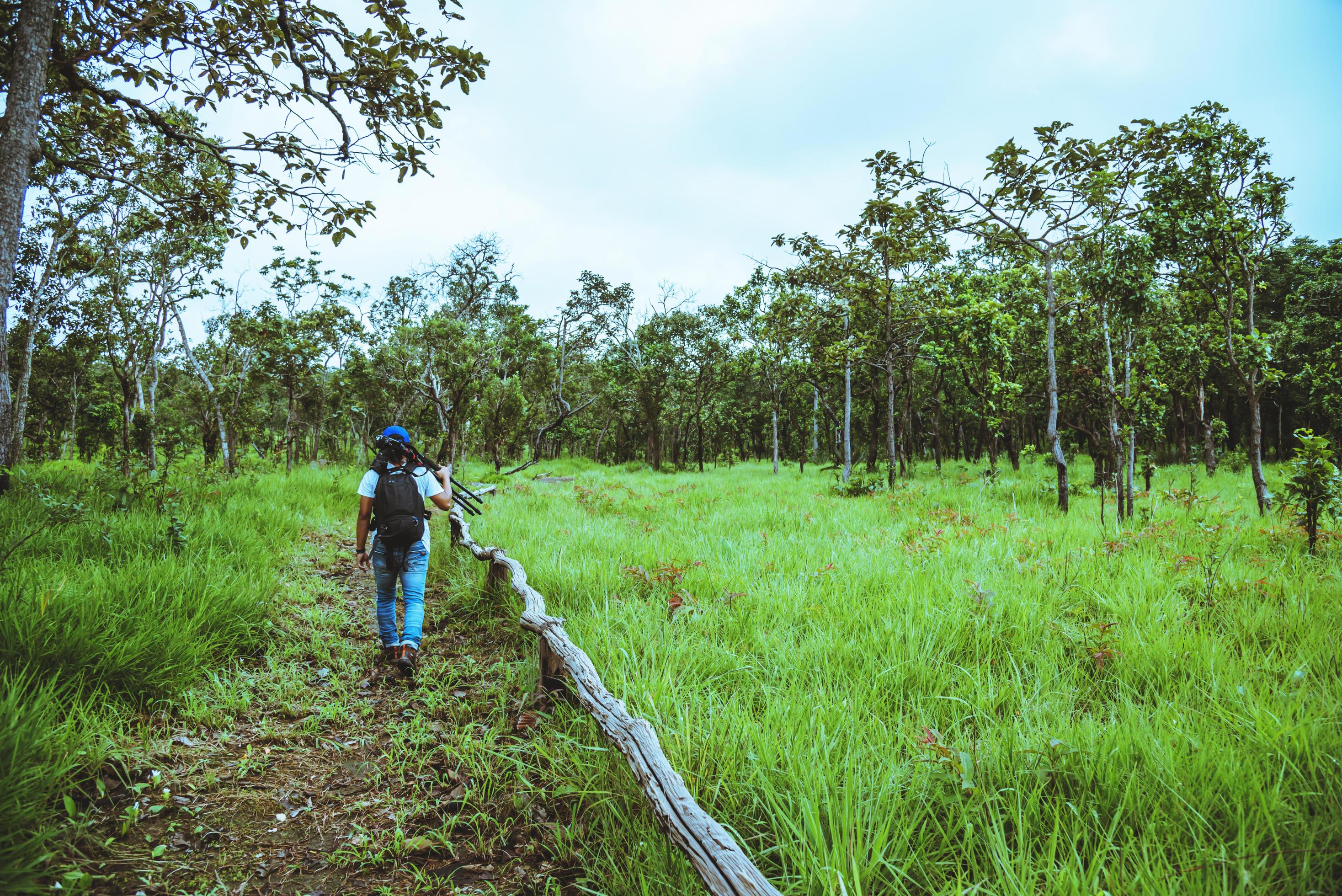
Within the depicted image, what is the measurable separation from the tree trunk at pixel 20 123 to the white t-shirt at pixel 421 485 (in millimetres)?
3354

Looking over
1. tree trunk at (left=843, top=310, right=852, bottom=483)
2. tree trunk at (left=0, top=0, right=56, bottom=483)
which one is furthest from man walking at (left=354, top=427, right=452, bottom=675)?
tree trunk at (left=843, top=310, right=852, bottom=483)

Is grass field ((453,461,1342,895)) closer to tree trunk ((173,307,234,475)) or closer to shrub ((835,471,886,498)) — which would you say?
shrub ((835,471,886,498))

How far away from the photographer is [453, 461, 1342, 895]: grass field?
74.5 inches

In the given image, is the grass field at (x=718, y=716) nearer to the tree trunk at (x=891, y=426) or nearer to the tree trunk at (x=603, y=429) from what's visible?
the tree trunk at (x=891, y=426)

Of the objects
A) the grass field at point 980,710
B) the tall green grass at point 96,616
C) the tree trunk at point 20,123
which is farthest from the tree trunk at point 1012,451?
the tree trunk at point 20,123

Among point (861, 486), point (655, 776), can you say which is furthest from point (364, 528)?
point (861, 486)

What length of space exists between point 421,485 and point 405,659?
1514 millimetres

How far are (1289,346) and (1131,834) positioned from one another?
2798cm

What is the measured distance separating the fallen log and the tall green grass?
2116mm

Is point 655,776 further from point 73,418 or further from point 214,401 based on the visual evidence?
point 73,418

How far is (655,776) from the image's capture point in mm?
2125

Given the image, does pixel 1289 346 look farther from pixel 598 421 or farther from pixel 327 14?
pixel 598 421

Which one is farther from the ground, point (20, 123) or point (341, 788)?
point (20, 123)

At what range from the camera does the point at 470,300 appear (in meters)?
24.4
